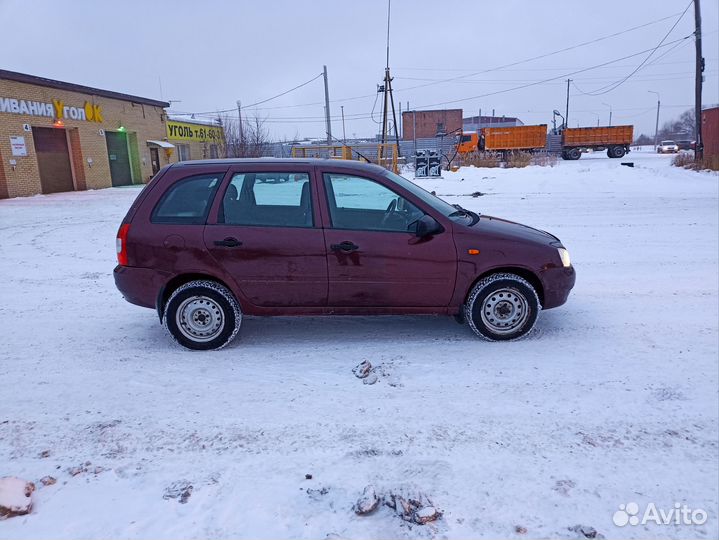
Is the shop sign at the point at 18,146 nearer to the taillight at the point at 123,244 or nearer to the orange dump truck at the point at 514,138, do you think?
the taillight at the point at 123,244

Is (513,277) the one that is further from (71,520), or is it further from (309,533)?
(71,520)

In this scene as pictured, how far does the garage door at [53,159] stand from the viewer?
23156mm

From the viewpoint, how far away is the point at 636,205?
44.1 feet

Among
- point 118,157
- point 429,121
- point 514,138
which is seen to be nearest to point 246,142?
point 118,157

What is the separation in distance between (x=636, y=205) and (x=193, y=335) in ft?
41.4

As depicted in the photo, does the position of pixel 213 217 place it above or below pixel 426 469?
above

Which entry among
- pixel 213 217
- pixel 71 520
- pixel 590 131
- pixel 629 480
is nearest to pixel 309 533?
pixel 71 520

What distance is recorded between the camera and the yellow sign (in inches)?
1364

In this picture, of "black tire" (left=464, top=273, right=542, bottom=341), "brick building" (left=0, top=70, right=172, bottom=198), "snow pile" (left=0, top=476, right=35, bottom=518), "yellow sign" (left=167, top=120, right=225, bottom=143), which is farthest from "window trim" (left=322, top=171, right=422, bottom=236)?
"yellow sign" (left=167, top=120, right=225, bottom=143)

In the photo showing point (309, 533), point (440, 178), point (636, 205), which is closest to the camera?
point (309, 533)

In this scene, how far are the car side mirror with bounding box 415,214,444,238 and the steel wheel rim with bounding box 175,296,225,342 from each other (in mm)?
1899
